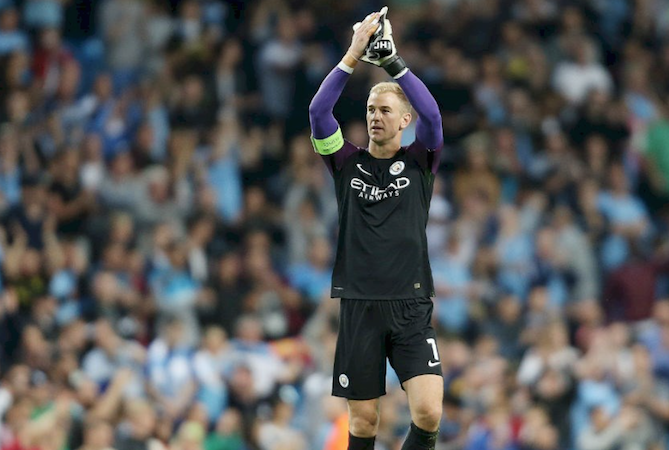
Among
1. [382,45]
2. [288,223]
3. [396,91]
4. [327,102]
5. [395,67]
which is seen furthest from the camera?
[288,223]

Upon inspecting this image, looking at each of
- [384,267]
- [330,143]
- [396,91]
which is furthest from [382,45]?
[384,267]

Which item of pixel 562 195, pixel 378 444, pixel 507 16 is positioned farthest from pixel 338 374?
pixel 507 16

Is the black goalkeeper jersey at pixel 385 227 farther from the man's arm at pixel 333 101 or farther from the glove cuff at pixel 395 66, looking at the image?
the glove cuff at pixel 395 66

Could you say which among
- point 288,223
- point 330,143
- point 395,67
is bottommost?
point 288,223

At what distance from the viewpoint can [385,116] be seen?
8.27 m

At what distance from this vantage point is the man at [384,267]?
324 inches

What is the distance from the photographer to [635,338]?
15.8m

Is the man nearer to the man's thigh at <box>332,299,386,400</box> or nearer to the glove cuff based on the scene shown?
the man's thigh at <box>332,299,386,400</box>

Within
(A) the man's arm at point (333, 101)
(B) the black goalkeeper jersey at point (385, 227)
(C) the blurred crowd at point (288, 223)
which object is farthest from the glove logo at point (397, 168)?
(C) the blurred crowd at point (288, 223)

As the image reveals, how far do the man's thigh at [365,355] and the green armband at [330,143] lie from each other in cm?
91

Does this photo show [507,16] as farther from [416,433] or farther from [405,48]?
[416,433]

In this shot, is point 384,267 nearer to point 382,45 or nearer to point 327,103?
point 327,103

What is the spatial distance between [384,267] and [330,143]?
2.63ft

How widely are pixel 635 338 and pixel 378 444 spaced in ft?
11.8
